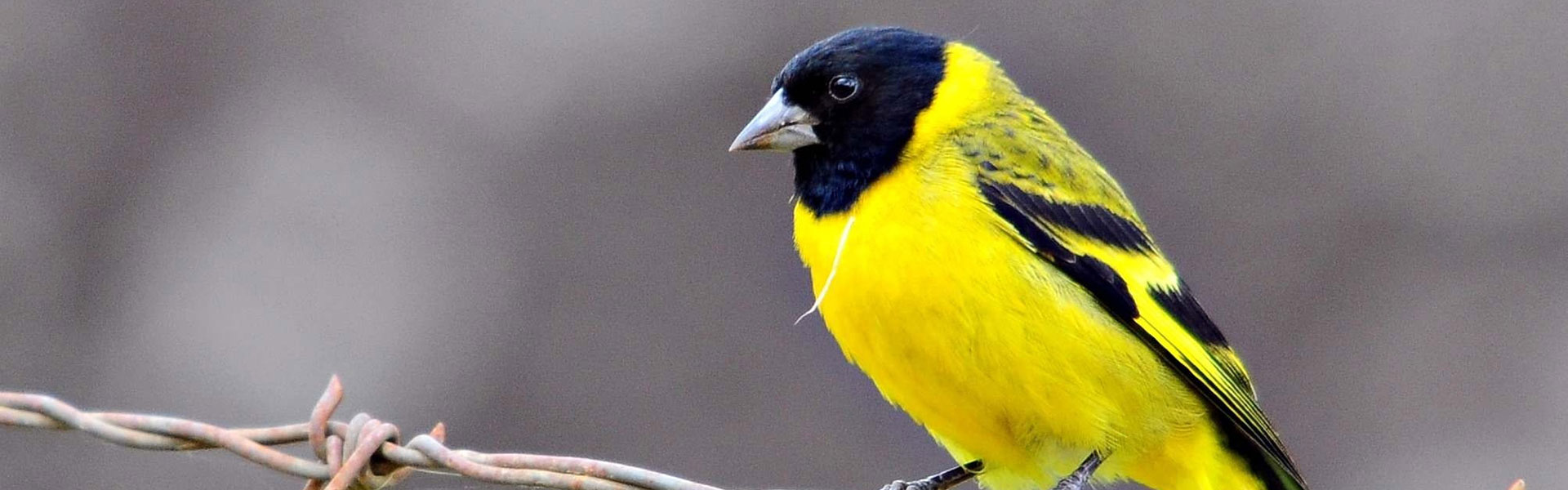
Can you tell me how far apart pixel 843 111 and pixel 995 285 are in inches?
29.9

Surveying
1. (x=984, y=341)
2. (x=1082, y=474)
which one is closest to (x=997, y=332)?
(x=984, y=341)

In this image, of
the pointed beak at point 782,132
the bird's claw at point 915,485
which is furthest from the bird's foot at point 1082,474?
the pointed beak at point 782,132

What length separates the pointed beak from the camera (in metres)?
4.70

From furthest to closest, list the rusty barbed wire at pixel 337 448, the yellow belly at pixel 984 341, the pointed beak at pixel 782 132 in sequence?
the pointed beak at pixel 782 132
the yellow belly at pixel 984 341
the rusty barbed wire at pixel 337 448

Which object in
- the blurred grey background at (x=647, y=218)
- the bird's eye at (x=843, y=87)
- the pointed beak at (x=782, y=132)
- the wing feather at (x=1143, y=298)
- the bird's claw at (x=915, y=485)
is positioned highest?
the blurred grey background at (x=647, y=218)

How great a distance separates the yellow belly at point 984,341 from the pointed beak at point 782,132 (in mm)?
240

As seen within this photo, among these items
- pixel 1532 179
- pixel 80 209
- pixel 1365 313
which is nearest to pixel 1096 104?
pixel 1365 313

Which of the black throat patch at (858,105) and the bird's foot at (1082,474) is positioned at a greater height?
the black throat patch at (858,105)

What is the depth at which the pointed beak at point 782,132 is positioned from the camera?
4699mm

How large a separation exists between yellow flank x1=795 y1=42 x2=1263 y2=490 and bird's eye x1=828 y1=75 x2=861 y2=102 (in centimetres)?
20

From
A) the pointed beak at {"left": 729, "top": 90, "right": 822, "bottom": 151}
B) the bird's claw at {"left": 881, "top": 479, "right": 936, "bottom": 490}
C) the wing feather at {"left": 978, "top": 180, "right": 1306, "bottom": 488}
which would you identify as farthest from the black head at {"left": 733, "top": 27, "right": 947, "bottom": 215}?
the bird's claw at {"left": 881, "top": 479, "right": 936, "bottom": 490}

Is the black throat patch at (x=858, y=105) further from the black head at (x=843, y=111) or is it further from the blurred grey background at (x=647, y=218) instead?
the blurred grey background at (x=647, y=218)

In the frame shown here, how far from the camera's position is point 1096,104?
27.9ft

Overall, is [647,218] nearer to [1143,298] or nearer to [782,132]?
[782,132]
